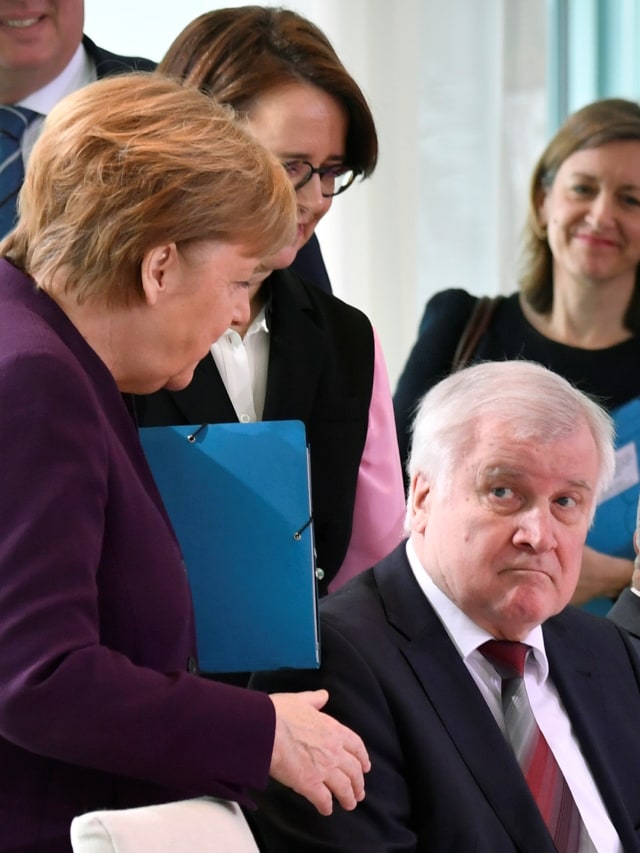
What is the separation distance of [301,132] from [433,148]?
2007mm

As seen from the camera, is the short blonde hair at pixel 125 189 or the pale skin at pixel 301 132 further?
Answer: the pale skin at pixel 301 132

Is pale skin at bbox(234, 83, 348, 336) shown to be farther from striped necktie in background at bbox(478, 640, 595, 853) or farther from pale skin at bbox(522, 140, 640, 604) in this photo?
pale skin at bbox(522, 140, 640, 604)

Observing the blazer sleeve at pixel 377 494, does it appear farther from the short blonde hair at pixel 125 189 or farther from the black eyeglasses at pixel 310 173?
the short blonde hair at pixel 125 189

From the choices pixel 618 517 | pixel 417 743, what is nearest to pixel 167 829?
pixel 417 743

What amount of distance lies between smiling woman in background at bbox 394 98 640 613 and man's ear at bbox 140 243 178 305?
156 centimetres

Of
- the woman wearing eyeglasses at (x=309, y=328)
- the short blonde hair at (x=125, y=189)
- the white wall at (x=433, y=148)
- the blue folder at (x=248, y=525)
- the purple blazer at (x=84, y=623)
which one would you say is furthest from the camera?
the white wall at (x=433, y=148)

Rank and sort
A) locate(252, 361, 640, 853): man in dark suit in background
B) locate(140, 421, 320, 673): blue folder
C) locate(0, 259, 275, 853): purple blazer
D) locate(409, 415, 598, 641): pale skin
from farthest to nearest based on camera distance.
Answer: locate(409, 415, 598, 641): pale skin, locate(252, 361, 640, 853): man in dark suit in background, locate(140, 421, 320, 673): blue folder, locate(0, 259, 275, 853): purple blazer

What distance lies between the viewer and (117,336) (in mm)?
1507

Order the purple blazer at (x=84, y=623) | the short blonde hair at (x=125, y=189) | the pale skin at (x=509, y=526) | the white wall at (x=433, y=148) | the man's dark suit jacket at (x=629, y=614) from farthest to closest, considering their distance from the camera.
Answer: the white wall at (x=433, y=148), the man's dark suit jacket at (x=629, y=614), the pale skin at (x=509, y=526), the short blonde hair at (x=125, y=189), the purple blazer at (x=84, y=623)

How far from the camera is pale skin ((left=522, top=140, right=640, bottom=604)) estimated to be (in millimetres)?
3186

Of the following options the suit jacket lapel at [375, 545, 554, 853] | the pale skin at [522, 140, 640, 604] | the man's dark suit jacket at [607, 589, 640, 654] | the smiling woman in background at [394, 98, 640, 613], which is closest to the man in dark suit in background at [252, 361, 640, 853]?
the suit jacket lapel at [375, 545, 554, 853]

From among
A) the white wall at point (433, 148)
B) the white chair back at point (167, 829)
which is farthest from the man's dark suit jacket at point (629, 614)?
the white wall at point (433, 148)

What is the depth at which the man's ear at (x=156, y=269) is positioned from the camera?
1.47 metres

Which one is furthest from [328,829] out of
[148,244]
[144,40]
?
[144,40]
